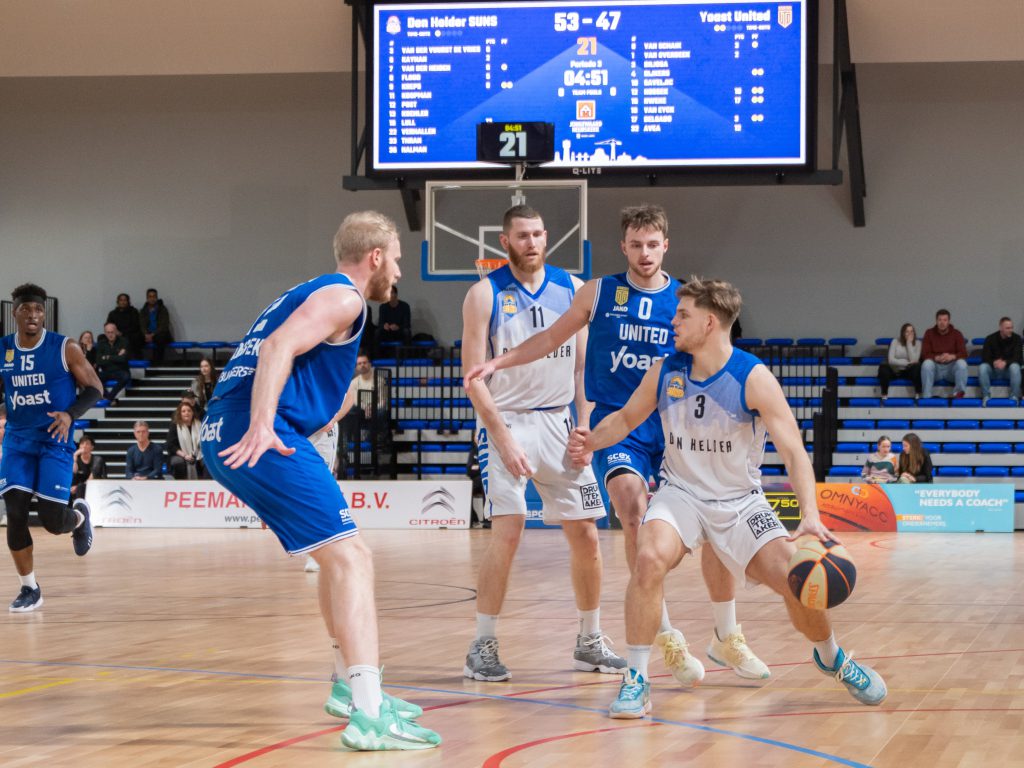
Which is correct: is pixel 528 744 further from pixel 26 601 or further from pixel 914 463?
pixel 914 463

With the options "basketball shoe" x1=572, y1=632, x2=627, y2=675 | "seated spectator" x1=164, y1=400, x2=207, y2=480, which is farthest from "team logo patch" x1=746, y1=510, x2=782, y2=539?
"seated spectator" x1=164, y1=400, x2=207, y2=480

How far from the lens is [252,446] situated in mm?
3611

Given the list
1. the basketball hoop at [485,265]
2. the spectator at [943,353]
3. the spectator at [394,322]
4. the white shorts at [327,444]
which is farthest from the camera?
the spectator at [394,322]

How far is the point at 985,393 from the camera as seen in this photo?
17516 millimetres

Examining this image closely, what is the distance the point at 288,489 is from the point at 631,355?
2.01 meters

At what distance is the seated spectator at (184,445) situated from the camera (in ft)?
54.1

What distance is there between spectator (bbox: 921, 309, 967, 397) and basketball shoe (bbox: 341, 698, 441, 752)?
1511cm

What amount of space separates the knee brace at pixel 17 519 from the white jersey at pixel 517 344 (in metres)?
3.42

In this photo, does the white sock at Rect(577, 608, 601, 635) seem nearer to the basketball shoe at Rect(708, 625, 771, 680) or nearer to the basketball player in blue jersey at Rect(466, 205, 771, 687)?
the basketball player in blue jersey at Rect(466, 205, 771, 687)

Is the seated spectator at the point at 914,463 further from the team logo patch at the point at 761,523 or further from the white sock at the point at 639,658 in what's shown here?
the white sock at the point at 639,658

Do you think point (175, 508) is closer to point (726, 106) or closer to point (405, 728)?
point (726, 106)

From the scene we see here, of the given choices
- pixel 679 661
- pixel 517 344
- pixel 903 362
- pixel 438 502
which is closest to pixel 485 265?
pixel 438 502

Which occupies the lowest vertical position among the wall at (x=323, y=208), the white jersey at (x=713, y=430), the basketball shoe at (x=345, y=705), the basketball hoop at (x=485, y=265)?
the basketball shoe at (x=345, y=705)

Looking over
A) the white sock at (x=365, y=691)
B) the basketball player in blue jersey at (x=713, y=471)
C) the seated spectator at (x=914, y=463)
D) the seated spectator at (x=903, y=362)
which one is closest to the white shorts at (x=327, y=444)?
the basketball player in blue jersey at (x=713, y=471)
